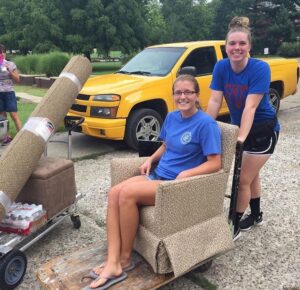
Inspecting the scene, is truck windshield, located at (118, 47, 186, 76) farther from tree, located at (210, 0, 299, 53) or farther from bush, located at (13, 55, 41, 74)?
tree, located at (210, 0, 299, 53)

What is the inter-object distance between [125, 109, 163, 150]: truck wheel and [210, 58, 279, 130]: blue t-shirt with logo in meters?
3.08

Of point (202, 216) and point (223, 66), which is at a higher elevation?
point (223, 66)

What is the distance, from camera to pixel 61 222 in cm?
427

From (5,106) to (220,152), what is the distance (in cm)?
550

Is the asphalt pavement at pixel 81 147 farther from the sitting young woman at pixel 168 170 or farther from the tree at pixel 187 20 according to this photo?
the tree at pixel 187 20

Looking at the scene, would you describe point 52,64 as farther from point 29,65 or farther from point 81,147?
point 81,147

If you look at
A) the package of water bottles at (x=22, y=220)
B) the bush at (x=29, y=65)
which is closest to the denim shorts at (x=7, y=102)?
the package of water bottles at (x=22, y=220)

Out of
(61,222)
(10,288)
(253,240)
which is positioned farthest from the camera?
(61,222)

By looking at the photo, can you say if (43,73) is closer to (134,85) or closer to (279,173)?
(134,85)

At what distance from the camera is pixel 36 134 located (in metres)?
3.66

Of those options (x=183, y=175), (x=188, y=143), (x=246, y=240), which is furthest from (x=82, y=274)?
(x=246, y=240)

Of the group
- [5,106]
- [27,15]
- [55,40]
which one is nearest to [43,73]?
[5,106]

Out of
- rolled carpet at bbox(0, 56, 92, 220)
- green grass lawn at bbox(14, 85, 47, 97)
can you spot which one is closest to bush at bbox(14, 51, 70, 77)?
green grass lawn at bbox(14, 85, 47, 97)

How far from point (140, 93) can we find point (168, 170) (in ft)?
11.9
